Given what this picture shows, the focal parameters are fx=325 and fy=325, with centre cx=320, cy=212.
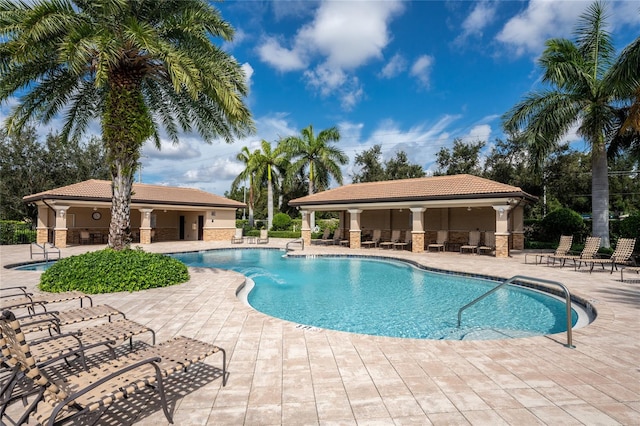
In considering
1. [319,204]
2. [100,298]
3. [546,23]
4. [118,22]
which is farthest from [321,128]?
[100,298]

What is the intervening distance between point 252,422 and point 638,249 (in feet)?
62.6

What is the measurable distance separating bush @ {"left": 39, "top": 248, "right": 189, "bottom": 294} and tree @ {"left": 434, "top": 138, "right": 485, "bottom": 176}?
34471 mm

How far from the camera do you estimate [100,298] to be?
826 cm

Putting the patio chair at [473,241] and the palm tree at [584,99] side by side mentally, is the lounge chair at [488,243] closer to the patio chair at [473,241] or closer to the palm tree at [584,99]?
the patio chair at [473,241]

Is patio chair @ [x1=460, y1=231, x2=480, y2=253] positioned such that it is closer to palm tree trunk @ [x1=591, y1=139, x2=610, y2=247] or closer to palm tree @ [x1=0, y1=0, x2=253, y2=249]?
palm tree trunk @ [x1=591, y1=139, x2=610, y2=247]

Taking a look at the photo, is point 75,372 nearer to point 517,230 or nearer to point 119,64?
point 119,64

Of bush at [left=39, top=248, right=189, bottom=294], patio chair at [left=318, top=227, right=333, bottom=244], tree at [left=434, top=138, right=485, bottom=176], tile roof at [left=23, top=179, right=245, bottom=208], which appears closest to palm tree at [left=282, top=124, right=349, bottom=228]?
patio chair at [left=318, top=227, right=333, bottom=244]

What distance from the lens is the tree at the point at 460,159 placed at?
119ft

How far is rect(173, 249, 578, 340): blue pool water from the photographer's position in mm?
7586

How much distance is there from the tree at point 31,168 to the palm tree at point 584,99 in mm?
39379

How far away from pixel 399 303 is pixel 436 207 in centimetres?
1265

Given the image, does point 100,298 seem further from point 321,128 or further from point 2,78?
point 321,128

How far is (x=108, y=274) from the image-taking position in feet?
30.0

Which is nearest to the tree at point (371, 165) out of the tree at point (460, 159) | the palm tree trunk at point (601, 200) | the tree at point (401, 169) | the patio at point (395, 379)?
the tree at point (401, 169)
